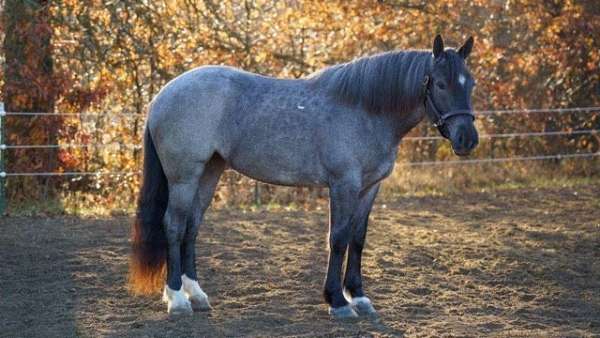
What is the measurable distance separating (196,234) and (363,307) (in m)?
1.22

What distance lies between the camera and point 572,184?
12453mm

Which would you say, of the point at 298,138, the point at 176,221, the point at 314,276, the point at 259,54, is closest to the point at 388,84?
the point at 298,138

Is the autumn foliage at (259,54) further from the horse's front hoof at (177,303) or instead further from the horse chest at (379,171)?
the horse chest at (379,171)

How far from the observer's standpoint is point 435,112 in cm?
528

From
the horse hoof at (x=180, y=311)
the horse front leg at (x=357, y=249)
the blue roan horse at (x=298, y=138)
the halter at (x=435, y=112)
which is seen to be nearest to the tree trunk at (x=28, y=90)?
the blue roan horse at (x=298, y=138)

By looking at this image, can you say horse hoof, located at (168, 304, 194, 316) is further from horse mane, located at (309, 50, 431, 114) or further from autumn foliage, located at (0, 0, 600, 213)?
autumn foliage, located at (0, 0, 600, 213)

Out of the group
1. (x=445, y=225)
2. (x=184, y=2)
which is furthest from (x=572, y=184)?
(x=184, y=2)

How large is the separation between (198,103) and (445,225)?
4164mm

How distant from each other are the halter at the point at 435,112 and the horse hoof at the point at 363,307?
1188 millimetres

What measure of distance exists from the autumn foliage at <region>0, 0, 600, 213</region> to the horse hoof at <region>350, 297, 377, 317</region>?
18.9 ft

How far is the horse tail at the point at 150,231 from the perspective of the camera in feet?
18.3

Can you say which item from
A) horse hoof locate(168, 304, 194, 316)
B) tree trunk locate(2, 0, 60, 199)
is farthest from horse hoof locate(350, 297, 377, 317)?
tree trunk locate(2, 0, 60, 199)

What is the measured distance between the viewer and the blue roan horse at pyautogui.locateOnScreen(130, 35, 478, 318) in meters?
5.30

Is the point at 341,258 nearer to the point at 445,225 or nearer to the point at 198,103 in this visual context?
the point at 198,103
